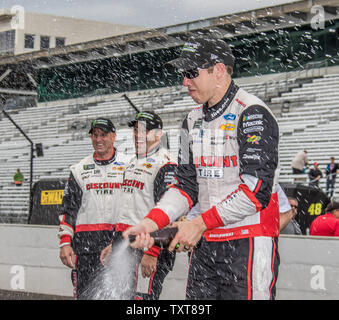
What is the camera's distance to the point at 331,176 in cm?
1501

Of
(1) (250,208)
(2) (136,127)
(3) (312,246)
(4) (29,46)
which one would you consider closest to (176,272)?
(3) (312,246)

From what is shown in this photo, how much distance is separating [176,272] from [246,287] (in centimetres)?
411

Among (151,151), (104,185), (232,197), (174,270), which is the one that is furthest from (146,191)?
(174,270)

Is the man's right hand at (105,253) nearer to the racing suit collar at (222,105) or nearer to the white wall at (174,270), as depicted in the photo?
the white wall at (174,270)

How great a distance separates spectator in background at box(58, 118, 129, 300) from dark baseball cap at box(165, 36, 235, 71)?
8.18 ft

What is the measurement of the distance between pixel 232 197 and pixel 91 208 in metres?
2.72

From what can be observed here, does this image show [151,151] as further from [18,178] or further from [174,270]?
[18,178]

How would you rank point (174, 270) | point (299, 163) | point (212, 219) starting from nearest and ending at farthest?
1. point (212, 219)
2. point (174, 270)
3. point (299, 163)

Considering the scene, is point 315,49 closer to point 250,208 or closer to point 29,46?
point 250,208

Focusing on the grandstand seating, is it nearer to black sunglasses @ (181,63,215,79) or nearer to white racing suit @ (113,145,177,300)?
white racing suit @ (113,145,177,300)

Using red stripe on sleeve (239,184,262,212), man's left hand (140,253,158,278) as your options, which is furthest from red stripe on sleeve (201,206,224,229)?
man's left hand (140,253,158,278)
